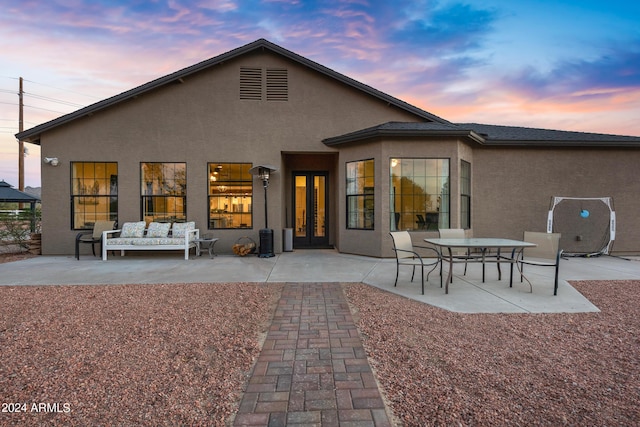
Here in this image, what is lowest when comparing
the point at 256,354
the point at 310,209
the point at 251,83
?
the point at 256,354

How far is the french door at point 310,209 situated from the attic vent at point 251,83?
2.91 m

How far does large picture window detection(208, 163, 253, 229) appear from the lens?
8.99m

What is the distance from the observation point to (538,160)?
893cm

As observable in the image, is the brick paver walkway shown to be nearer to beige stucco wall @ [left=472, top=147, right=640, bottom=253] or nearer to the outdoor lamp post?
A: the outdoor lamp post

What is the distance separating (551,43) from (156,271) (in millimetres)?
15069

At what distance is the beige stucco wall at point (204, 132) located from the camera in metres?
8.75

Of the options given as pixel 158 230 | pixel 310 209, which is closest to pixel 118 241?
pixel 158 230

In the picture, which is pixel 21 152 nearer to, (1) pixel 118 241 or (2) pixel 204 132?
(1) pixel 118 241

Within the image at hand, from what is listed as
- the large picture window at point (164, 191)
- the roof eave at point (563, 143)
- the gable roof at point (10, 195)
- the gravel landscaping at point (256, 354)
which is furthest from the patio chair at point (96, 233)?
the roof eave at point (563, 143)

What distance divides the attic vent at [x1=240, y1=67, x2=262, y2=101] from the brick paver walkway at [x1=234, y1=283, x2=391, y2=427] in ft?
24.4

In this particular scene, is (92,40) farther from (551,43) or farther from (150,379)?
(551,43)

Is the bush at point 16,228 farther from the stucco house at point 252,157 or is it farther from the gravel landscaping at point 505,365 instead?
the gravel landscaping at point 505,365

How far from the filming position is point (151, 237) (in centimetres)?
813

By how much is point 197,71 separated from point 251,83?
165 cm
